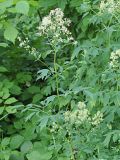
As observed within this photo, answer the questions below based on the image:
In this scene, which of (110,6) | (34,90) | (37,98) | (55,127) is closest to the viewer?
(55,127)

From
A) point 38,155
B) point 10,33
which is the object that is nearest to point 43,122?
point 38,155

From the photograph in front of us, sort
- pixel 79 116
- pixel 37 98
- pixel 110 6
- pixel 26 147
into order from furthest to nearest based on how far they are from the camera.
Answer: pixel 37 98, pixel 26 147, pixel 110 6, pixel 79 116

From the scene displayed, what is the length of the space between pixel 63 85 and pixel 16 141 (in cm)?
54

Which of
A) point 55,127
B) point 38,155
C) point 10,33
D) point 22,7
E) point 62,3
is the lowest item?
point 38,155

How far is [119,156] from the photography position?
244 cm

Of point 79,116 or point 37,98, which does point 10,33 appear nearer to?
point 37,98

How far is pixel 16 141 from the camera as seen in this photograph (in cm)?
332

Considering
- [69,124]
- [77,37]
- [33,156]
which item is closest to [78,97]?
[33,156]

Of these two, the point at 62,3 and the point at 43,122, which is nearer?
the point at 43,122

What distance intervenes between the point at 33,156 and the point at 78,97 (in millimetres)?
512

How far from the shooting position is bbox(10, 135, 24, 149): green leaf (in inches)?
130

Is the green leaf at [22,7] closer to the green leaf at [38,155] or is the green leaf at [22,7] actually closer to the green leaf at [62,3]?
the green leaf at [62,3]

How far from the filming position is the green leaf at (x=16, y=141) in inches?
130

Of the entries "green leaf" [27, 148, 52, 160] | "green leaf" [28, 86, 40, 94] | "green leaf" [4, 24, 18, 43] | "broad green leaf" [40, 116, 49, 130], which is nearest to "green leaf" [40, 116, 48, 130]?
"broad green leaf" [40, 116, 49, 130]
